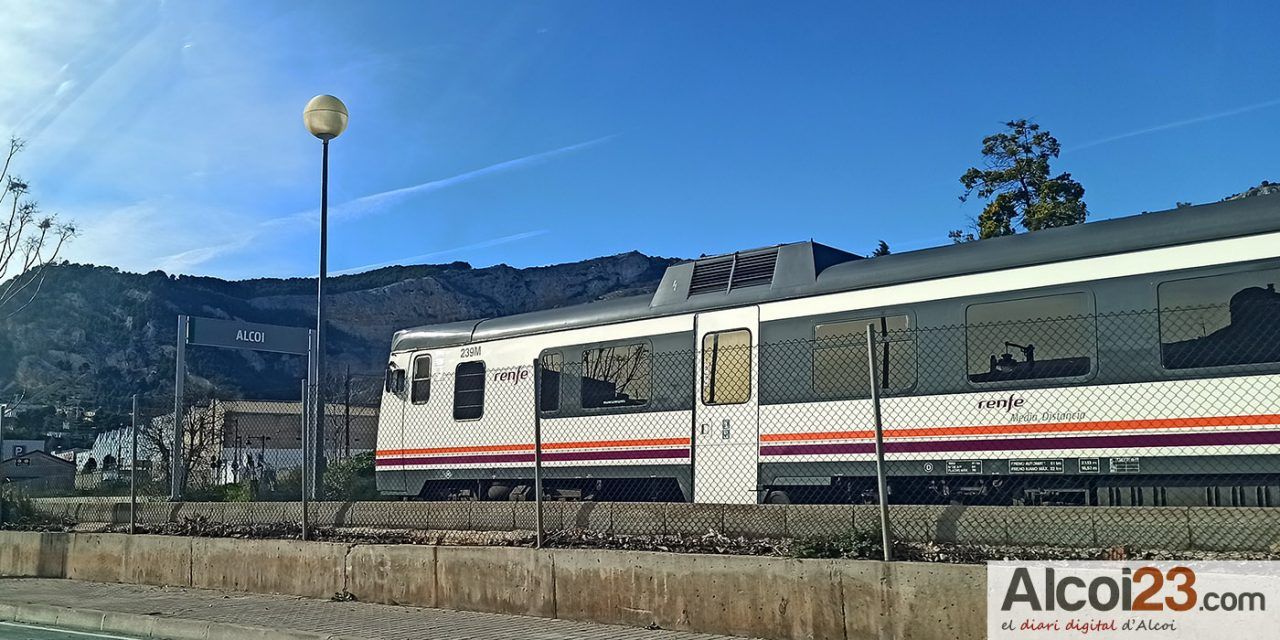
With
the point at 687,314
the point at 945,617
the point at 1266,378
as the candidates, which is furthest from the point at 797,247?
the point at 945,617

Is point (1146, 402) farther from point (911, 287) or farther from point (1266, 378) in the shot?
point (911, 287)

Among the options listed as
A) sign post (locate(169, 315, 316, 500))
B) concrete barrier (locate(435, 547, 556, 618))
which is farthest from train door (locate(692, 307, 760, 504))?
sign post (locate(169, 315, 316, 500))

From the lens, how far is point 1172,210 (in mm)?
9672

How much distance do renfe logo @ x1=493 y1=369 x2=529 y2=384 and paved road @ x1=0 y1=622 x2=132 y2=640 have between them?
20.7 ft

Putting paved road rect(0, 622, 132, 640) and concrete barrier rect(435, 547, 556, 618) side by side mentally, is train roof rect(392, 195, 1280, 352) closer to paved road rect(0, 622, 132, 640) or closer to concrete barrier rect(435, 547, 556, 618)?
concrete barrier rect(435, 547, 556, 618)

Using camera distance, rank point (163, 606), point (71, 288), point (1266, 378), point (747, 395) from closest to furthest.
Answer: point (1266, 378)
point (163, 606)
point (747, 395)
point (71, 288)

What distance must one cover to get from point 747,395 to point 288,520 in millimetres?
6159

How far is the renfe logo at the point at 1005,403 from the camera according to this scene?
392 inches

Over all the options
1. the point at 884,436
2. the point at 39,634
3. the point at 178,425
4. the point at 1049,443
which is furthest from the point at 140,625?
the point at 1049,443

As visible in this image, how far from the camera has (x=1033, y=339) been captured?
9.95 metres

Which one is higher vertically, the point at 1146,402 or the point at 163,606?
the point at 1146,402

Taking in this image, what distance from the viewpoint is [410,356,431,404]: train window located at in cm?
1594

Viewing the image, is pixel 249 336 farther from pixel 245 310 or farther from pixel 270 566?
pixel 245 310

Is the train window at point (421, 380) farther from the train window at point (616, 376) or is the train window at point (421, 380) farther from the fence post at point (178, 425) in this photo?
the fence post at point (178, 425)
